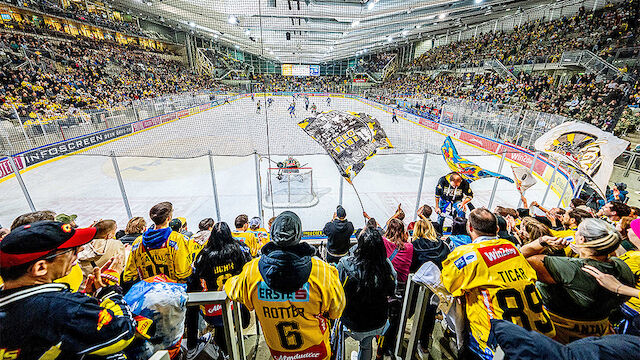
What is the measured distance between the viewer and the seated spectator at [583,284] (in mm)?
1593

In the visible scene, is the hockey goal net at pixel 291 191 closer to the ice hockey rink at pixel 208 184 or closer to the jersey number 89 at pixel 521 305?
the ice hockey rink at pixel 208 184

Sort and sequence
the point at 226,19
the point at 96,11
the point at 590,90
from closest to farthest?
the point at 590,90, the point at 226,19, the point at 96,11

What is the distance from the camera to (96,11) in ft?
106

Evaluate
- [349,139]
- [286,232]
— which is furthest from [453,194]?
[286,232]

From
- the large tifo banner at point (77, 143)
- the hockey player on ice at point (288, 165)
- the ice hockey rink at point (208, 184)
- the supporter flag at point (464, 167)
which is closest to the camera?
the supporter flag at point (464, 167)

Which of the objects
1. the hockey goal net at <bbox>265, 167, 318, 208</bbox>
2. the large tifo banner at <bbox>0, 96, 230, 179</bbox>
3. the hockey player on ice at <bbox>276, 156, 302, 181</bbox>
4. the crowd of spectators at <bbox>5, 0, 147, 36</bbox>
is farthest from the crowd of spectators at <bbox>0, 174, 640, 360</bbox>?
the crowd of spectators at <bbox>5, 0, 147, 36</bbox>

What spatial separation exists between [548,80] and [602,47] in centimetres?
268

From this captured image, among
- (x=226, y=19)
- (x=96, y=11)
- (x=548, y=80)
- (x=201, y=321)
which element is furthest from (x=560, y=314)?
(x=96, y=11)

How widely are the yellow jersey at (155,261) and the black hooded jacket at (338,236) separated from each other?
159 cm

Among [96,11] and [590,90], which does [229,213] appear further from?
[96,11]

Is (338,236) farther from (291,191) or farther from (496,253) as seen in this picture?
(291,191)

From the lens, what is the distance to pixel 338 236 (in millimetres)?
3057

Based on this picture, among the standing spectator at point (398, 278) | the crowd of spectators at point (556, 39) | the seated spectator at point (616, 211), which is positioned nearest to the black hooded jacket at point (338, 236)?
the standing spectator at point (398, 278)

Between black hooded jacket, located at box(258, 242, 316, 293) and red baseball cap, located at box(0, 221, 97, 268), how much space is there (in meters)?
0.95
